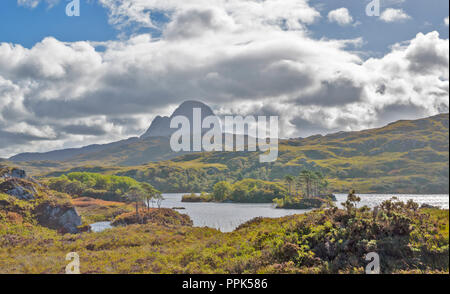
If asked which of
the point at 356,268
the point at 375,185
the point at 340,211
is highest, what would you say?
the point at 340,211

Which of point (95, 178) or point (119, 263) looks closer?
point (119, 263)

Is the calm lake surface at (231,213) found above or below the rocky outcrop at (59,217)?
below

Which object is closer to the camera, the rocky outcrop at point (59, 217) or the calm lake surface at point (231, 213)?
the rocky outcrop at point (59, 217)

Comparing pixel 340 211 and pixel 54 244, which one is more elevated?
pixel 340 211

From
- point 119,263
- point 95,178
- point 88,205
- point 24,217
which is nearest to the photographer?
point 119,263

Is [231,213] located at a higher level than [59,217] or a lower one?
lower

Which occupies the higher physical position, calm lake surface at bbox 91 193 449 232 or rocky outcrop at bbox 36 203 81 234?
rocky outcrop at bbox 36 203 81 234

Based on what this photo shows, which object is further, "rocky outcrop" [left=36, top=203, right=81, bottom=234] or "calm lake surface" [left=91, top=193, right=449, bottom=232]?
"calm lake surface" [left=91, top=193, right=449, bottom=232]

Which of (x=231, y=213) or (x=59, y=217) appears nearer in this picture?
(x=59, y=217)
